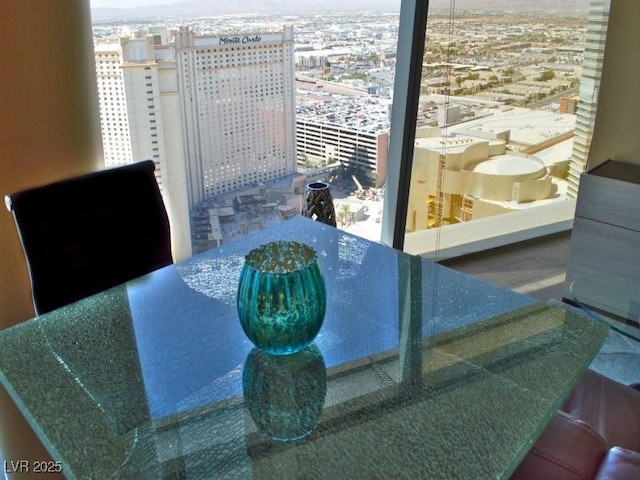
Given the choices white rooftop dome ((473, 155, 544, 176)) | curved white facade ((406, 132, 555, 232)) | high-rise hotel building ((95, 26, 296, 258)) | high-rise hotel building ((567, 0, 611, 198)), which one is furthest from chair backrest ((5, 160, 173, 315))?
high-rise hotel building ((567, 0, 611, 198))

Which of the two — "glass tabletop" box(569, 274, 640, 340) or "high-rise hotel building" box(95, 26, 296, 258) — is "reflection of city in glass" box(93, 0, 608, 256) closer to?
"high-rise hotel building" box(95, 26, 296, 258)

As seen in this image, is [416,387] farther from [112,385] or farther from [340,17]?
[340,17]

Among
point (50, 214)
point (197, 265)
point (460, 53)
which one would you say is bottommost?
point (197, 265)

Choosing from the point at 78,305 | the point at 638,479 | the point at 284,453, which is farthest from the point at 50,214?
the point at 638,479

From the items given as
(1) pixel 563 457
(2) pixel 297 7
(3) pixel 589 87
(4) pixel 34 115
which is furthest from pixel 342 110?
(1) pixel 563 457

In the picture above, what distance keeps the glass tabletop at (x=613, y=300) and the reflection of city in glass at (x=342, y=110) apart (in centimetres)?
133

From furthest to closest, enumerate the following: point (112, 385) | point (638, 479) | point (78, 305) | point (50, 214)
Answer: point (50, 214) < point (78, 305) < point (112, 385) < point (638, 479)

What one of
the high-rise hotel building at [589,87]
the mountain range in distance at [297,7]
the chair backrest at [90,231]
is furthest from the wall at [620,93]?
the chair backrest at [90,231]

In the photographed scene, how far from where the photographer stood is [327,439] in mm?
1061

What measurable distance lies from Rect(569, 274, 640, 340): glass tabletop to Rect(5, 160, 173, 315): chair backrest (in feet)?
4.55

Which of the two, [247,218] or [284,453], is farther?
[247,218]

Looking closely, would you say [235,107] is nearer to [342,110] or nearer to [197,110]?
[197,110]

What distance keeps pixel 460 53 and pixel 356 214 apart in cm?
101

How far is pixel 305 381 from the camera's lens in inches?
48.2
